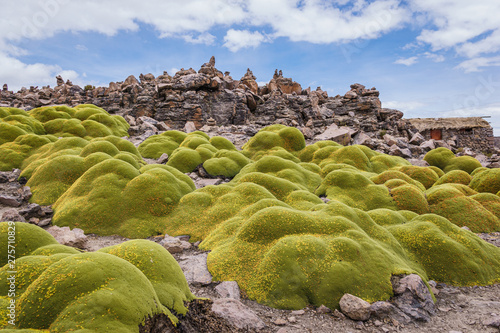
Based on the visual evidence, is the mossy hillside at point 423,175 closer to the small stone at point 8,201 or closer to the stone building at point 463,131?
the small stone at point 8,201

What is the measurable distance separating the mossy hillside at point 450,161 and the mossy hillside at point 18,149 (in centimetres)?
5178

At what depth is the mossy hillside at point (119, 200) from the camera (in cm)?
1867

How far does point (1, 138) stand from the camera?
33.7m

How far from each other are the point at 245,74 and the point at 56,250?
89.7 metres

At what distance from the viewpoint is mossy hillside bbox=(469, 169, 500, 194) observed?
2631cm

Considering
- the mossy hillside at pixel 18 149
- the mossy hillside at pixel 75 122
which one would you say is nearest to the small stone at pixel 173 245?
the mossy hillside at pixel 18 149

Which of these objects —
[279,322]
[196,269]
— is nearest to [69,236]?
[196,269]

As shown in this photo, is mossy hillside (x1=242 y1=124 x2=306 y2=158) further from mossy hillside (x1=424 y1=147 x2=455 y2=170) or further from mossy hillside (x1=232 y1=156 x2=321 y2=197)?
mossy hillside (x1=424 y1=147 x2=455 y2=170)

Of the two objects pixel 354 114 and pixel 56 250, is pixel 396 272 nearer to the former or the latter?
pixel 56 250

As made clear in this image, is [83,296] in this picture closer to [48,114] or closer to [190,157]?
[190,157]

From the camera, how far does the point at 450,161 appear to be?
40.9m

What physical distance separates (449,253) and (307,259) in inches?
313

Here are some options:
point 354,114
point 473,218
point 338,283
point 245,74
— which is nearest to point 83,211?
point 338,283

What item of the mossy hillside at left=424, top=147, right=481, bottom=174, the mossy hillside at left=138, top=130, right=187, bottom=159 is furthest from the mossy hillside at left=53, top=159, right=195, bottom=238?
the mossy hillside at left=424, top=147, right=481, bottom=174
